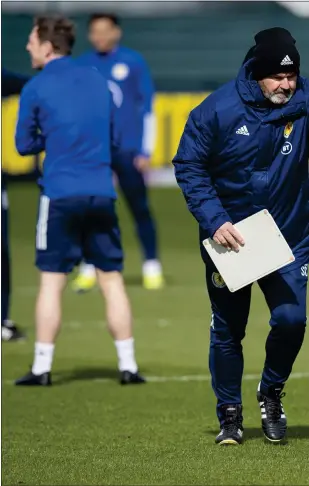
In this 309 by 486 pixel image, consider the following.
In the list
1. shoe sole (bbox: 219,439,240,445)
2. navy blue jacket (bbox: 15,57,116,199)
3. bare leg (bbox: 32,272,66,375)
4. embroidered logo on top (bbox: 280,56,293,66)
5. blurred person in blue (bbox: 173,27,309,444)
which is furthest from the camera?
bare leg (bbox: 32,272,66,375)

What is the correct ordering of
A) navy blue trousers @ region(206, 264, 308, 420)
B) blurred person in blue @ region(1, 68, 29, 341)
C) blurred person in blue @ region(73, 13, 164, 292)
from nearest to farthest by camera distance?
navy blue trousers @ region(206, 264, 308, 420) < blurred person in blue @ region(1, 68, 29, 341) < blurred person in blue @ region(73, 13, 164, 292)

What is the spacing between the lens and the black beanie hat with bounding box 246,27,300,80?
6.41m

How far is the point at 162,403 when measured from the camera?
8.34 m

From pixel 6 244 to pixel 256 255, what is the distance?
13.9 ft

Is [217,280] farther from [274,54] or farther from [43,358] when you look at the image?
[43,358]

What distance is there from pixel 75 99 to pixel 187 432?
8.09ft

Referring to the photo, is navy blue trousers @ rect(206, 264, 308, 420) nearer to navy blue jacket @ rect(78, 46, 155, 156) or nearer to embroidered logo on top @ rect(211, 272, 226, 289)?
embroidered logo on top @ rect(211, 272, 226, 289)

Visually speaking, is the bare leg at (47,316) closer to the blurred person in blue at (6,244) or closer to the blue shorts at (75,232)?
the blue shorts at (75,232)

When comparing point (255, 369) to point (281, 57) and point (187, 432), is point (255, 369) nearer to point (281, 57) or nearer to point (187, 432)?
point (187, 432)

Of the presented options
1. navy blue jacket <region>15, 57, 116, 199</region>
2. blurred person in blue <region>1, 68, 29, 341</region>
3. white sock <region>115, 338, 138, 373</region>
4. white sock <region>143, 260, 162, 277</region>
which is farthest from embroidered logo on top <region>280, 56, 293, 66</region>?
white sock <region>143, 260, 162, 277</region>

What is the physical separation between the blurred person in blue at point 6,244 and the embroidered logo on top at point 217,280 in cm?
339

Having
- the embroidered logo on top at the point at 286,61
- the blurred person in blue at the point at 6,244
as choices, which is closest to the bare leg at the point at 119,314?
the blurred person in blue at the point at 6,244

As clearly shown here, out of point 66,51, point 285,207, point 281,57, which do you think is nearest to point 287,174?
point 285,207

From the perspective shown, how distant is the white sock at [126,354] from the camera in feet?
29.8
